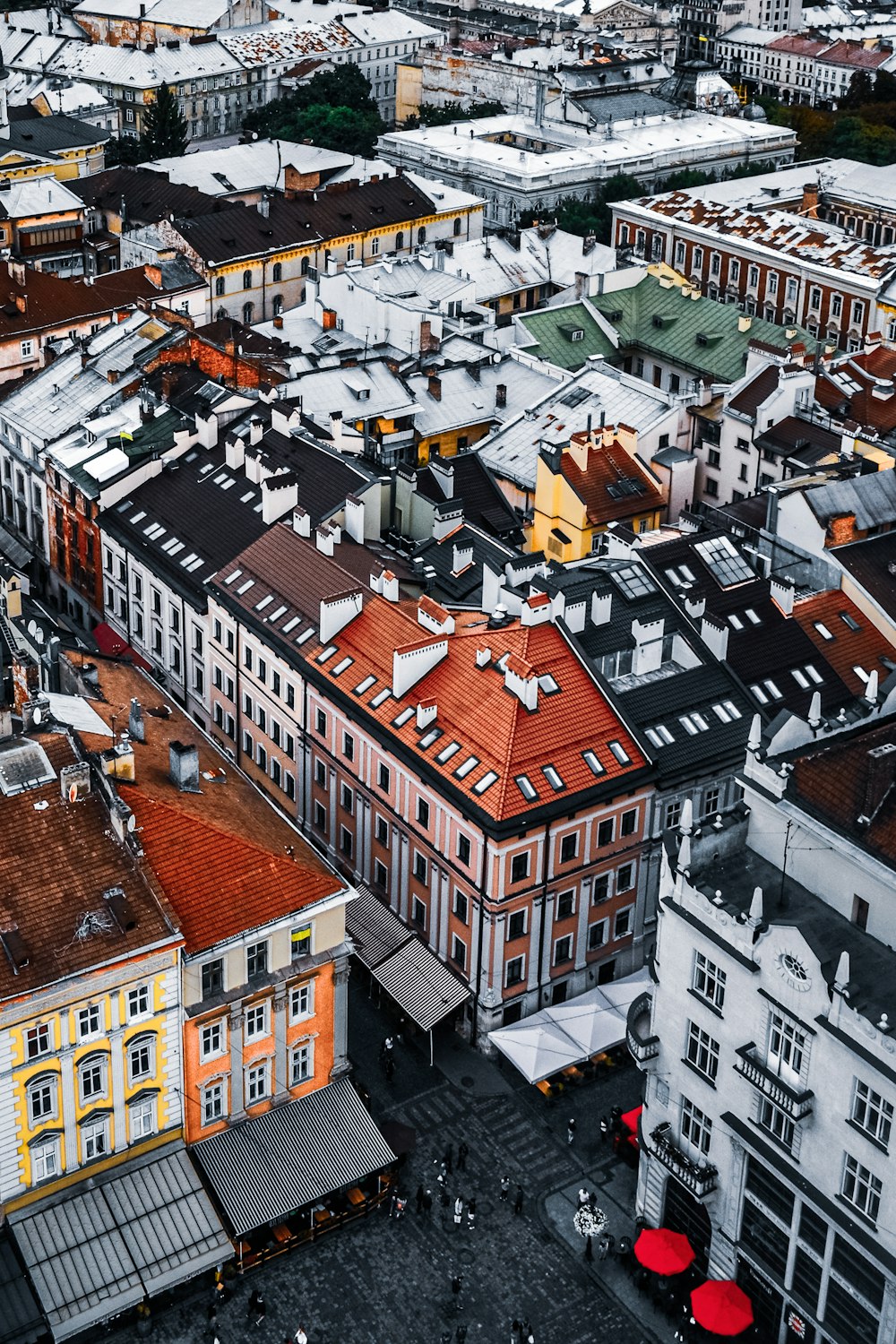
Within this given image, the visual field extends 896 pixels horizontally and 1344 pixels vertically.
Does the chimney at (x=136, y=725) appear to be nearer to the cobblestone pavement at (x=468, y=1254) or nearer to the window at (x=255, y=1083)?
the window at (x=255, y=1083)

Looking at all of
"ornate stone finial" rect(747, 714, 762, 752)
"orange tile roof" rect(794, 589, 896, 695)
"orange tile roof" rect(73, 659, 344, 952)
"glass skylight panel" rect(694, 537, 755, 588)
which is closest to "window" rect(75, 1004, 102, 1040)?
"orange tile roof" rect(73, 659, 344, 952)

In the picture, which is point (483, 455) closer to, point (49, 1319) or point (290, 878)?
point (290, 878)

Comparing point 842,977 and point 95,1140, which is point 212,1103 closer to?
point 95,1140

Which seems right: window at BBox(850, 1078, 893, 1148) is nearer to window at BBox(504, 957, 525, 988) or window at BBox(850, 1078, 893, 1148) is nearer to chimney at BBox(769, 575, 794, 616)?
window at BBox(504, 957, 525, 988)

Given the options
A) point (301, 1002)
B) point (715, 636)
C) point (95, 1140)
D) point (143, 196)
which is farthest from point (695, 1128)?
point (143, 196)

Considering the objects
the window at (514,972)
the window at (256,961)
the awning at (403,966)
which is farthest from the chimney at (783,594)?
the window at (256,961)
